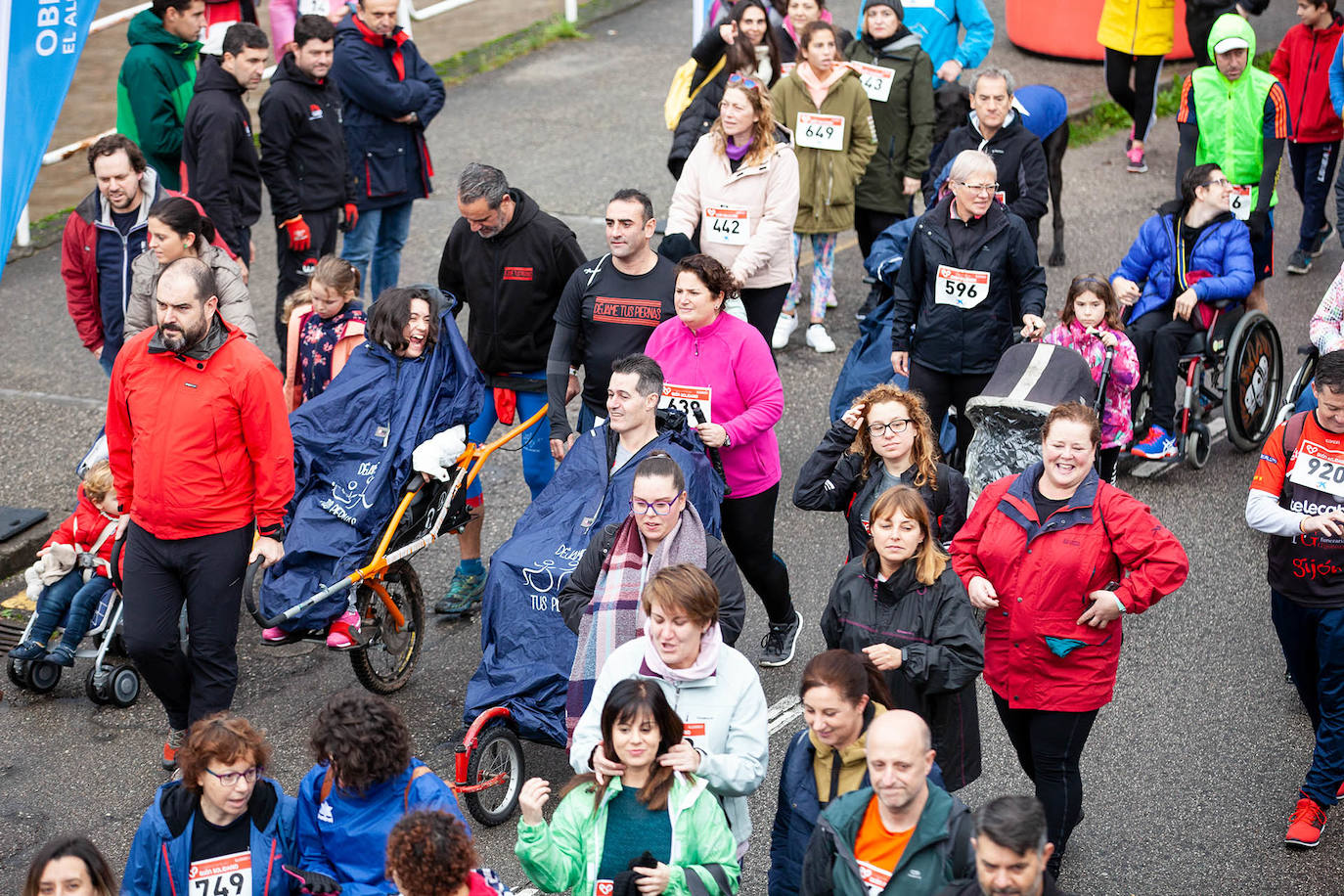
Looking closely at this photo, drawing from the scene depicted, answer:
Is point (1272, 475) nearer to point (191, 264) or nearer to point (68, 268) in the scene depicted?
point (191, 264)

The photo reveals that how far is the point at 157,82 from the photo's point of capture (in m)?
9.21

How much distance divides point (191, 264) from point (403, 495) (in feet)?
4.55

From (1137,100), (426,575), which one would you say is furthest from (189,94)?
(1137,100)

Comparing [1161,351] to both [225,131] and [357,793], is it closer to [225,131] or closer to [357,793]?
[225,131]

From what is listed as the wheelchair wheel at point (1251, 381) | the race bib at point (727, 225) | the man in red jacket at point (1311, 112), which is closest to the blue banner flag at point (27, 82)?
the race bib at point (727, 225)

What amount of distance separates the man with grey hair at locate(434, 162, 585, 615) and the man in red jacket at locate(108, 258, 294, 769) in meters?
1.44

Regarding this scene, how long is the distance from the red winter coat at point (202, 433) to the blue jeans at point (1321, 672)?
12.1 ft

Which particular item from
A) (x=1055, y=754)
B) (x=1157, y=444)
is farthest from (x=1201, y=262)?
(x=1055, y=754)

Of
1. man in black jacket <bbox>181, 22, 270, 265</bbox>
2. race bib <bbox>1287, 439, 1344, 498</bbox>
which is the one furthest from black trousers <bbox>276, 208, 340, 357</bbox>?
race bib <bbox>1287, 439, 1344, 498</bbox>

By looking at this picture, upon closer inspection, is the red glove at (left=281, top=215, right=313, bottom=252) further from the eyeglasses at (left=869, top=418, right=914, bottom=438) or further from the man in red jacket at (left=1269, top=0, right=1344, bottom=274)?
the man in red jacket at (left=1269, top=0, right=1344, bottom=274)

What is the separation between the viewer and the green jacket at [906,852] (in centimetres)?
411

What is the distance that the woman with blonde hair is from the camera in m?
4.97

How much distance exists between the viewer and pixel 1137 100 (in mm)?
13000

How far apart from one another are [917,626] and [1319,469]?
1657 mm
